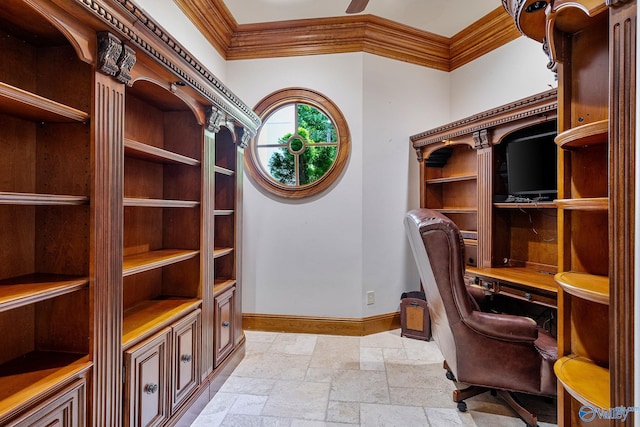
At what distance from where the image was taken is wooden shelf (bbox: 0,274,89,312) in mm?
987

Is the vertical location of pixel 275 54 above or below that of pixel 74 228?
above

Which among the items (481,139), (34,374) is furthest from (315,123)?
(34,374)

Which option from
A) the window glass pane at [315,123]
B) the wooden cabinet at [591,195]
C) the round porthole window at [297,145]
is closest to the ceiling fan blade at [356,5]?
the wooden cabinet at [591,195]

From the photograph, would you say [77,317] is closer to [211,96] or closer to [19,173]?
[19,173]

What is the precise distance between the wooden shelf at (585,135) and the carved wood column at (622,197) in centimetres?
13

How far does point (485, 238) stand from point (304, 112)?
2175 millimetres

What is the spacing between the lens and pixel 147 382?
153cm

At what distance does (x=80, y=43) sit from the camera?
116 cm

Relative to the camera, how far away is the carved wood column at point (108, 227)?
4.08 ft

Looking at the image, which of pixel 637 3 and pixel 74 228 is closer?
pixel 637 3

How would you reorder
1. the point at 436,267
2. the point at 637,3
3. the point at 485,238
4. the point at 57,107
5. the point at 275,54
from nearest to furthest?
1. the point at 637,3
2. the point at 57,107
3. the point at 436,267
4. the point at 485,238
5. the point at 275,54

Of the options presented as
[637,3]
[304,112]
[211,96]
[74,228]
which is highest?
[304,112]

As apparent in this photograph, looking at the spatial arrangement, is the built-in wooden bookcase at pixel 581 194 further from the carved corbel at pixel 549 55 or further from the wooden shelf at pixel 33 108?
the wooden shelf at pixel 33 108

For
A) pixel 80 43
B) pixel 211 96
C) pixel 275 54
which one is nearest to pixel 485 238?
pixel 211 96
